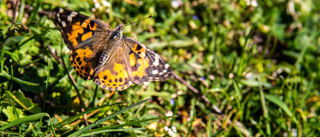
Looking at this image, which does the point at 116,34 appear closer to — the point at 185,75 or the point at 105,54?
the point at 105,54

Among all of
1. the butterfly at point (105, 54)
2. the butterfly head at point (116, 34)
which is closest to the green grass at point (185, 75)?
the butterfly at point (105, 54)

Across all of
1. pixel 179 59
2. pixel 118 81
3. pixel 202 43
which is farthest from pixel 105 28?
pixel 202 43

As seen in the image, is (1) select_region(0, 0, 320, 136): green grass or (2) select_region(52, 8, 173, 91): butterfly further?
(1) select_region(0, 0, 320, 136): green grass

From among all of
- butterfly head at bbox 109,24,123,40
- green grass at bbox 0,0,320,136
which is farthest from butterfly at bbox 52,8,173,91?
green grass at bbox 0,0,320,136

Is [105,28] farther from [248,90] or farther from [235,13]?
[235,13]

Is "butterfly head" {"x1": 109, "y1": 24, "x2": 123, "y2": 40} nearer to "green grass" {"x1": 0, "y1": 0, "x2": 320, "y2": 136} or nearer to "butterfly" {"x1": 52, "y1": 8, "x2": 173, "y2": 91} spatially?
"butterfly" {"x1": 52, "y1": 8, "x2": 173, "y2": 91}

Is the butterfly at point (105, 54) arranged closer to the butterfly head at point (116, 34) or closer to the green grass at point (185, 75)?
the butterfly head at point (116, 34)

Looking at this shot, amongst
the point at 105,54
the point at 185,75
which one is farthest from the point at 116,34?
the point at 185,75
